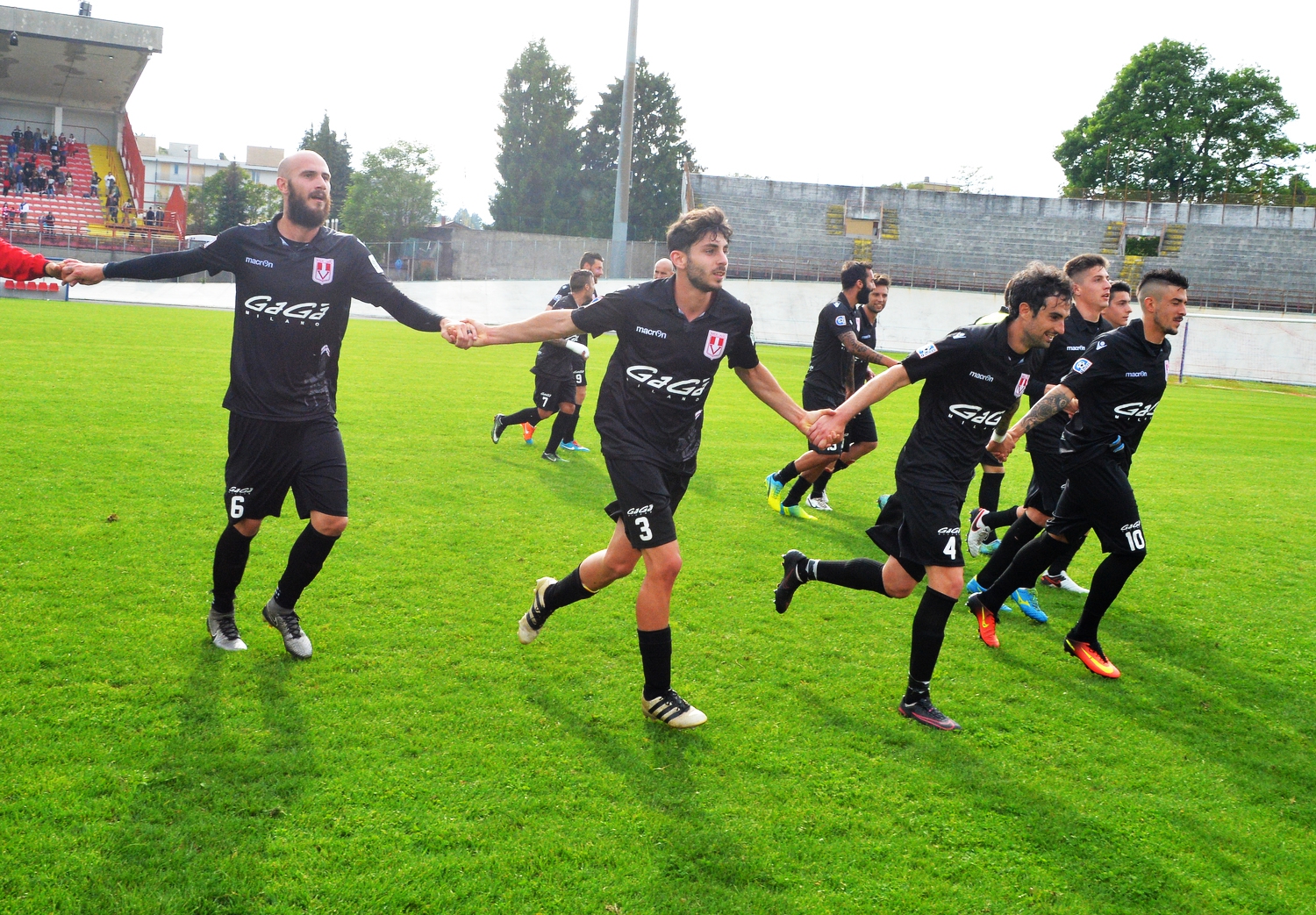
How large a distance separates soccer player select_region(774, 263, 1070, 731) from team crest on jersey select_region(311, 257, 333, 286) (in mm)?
2581

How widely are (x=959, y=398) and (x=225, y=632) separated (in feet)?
12.9

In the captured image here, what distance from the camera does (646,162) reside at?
256 feet

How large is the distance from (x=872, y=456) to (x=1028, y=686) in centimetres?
784

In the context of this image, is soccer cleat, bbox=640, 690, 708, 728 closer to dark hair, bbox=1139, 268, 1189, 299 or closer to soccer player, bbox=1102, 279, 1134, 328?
dark hair, bbox=1139, 268, 1189, 299

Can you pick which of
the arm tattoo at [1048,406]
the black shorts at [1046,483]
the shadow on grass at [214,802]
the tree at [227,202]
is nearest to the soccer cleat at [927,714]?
the arm tattoo at [1048,406]

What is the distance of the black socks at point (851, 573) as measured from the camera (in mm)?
5195

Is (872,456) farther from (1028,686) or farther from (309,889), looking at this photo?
(309,889)

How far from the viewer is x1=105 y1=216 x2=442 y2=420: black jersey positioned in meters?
4.68

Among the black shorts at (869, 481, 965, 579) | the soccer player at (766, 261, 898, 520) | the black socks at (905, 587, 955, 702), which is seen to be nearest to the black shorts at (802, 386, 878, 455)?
the soccer player at (766, 261, 898, 520)

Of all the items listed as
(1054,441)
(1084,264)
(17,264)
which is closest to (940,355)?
(1084,264)

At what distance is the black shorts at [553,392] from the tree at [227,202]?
5526 centimetres

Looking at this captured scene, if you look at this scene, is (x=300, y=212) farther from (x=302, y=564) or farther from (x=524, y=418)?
(x=524, y=418)

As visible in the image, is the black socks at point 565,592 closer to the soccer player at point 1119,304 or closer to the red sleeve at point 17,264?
the red sleeve at point 17,264

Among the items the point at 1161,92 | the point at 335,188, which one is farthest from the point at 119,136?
the point at 1161,92
